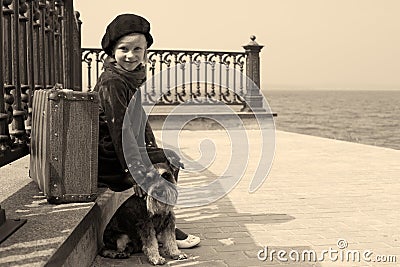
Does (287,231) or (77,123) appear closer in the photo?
(77,123)

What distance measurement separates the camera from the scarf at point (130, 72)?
3.66 meters

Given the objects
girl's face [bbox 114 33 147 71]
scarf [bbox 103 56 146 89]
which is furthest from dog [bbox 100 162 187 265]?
girl's face [bbox 114 33 147 71]

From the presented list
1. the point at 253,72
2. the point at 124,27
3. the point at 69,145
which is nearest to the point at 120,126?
the point at 69,145

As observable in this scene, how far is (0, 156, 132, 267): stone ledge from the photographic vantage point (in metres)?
2.56

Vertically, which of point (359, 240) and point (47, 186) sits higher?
point (47, 186)

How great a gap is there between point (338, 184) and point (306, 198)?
977mm

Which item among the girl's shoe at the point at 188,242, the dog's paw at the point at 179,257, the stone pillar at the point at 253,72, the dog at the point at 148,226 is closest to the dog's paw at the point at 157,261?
the dog at the point at 148,226

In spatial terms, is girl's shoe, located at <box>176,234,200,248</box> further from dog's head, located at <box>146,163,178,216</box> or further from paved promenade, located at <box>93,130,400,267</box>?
dog's head, located at <box>146,163,178,216</box>

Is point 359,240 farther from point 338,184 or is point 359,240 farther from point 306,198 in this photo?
point 338,184

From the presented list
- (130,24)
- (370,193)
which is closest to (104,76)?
(130,24)

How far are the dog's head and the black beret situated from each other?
0.80m

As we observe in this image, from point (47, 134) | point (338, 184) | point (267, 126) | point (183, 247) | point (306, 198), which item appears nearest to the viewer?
point (47, 134)

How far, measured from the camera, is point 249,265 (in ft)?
12.0

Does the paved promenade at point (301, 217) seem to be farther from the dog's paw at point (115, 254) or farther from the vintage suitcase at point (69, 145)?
the vintage suitcase at point (69, 145)
